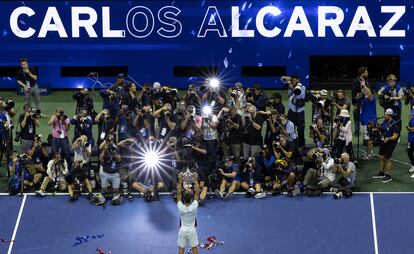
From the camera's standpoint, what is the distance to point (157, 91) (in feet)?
66.9

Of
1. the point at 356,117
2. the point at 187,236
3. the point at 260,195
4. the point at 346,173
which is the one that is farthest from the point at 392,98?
the point at 187,236

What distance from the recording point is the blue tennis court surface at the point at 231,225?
17219 mm

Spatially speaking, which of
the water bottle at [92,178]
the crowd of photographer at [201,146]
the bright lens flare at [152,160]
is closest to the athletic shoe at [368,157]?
the crowd of photographer at [201,146]

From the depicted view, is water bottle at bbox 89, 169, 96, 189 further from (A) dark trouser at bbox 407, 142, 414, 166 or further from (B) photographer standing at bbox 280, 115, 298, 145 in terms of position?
(A) dark trouser at bbox 407, 142, 414, 166

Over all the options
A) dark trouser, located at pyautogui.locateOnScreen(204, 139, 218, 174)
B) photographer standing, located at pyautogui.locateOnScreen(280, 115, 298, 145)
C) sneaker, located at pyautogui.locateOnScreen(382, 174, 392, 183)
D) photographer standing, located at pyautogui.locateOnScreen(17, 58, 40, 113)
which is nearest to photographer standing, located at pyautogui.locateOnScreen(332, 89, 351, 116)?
photographer standing, located at pyautogui.locateOnScreen(280, 115, 298, 145)

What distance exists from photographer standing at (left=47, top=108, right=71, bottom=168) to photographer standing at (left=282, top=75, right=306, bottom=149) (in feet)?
16.2

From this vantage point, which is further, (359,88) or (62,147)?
(359,88)

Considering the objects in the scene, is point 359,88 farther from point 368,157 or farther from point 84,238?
point 84,238

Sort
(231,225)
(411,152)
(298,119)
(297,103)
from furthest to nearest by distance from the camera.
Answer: (298,119), (297,103), (411,152), (231,225)

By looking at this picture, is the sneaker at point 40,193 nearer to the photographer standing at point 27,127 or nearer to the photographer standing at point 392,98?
the photographer standing at point 27,127

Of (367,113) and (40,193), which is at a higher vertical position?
(367,113)

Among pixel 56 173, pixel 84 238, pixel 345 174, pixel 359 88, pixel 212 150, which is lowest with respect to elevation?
pixel 84 238

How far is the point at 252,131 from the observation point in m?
19.6

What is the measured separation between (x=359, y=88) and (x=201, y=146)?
417 cm
